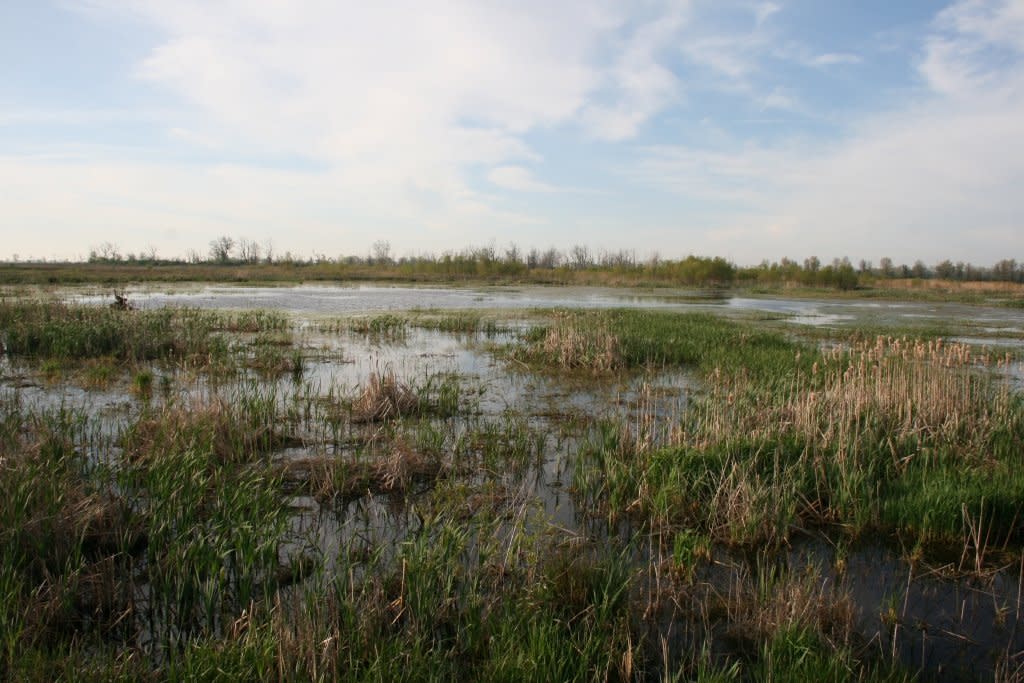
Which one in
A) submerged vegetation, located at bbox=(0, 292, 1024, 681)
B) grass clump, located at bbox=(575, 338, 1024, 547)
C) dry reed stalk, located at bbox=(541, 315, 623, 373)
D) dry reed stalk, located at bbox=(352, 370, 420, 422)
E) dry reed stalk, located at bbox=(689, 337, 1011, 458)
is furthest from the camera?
dry reed stalk, located at bbox=(541, 315, 623, 373)

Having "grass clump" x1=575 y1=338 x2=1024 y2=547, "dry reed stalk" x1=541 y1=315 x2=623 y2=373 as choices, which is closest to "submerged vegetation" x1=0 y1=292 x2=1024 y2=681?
"grass clump" x1=575 y1=338 x2=1024 y2=547

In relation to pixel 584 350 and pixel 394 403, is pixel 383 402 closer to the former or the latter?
pixel 394 403

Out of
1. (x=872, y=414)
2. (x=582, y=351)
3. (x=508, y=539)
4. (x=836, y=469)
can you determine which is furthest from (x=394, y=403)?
(x=872, y=414)

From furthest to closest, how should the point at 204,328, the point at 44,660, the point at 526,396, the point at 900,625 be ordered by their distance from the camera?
the point at 204,328 → the point at 526,396 → the point at 900,625 → the point at 44,660

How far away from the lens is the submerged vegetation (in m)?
3.72

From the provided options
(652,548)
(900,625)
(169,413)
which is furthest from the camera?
(169,413)

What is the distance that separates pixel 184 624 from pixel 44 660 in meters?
0.92

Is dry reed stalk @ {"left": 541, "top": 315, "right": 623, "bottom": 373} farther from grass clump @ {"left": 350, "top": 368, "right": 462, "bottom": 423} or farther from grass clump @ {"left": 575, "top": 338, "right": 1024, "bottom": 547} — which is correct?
grass clump @ {"left": 575, "top": 338, "right": 1024, "bottom": 547}

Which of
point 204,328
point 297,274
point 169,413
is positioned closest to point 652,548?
point 169,413

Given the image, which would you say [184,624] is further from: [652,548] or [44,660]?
[652,548]

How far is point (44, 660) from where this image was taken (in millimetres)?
3275

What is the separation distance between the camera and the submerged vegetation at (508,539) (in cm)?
372

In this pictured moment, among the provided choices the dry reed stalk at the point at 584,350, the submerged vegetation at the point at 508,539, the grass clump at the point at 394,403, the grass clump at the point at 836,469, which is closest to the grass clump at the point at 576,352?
the dry reed stalk at the point at 584,350

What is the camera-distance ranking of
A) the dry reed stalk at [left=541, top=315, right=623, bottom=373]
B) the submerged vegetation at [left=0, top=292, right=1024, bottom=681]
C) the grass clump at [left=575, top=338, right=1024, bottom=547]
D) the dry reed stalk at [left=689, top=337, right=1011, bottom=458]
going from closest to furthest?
the submerged vegetation at [left=0, top=292, right=1024, bottom=681] < the grass clump at [left=575, top=338, right=1024, bottom=547] < the dry reed stalk at [left=689, top=337, right=1011, bottom=458] < the dry reed stalk at [left=541, top=315, right=623, bottom=373]
